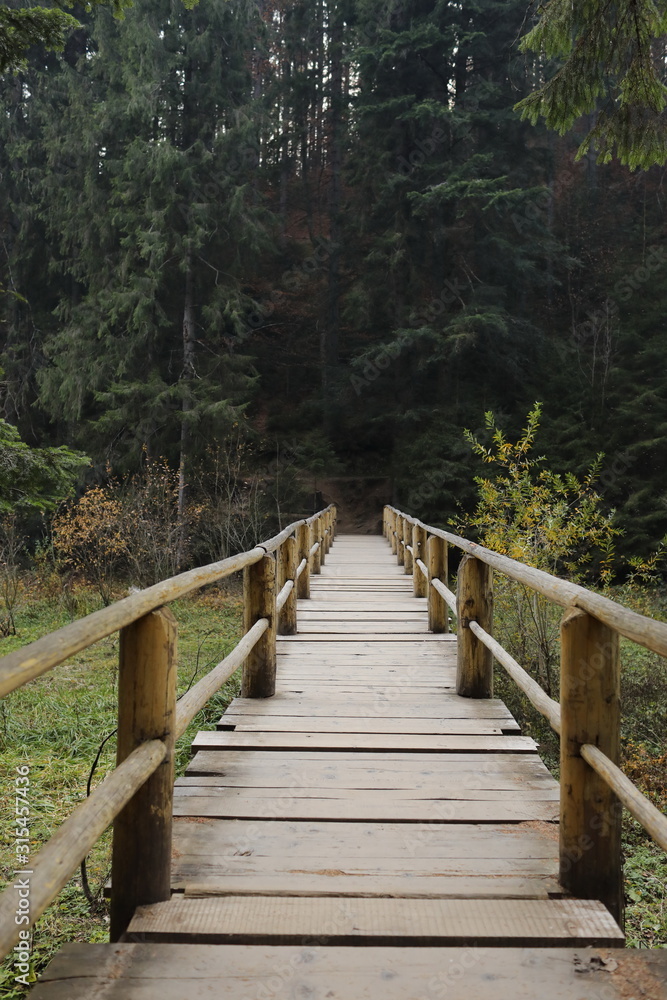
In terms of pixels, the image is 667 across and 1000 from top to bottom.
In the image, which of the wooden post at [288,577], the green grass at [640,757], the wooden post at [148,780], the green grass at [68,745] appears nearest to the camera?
the wooden post at [148,780]

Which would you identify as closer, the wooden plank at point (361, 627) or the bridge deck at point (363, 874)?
the bridge deck at point (363, 874)

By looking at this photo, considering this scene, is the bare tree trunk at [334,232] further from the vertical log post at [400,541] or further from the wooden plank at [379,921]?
the wooden plank at [379,921]

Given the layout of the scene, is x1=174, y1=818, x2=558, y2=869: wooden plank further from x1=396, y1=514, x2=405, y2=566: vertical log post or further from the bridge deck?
x1=396, y1=514, x2=405, y2=566: vertical log post

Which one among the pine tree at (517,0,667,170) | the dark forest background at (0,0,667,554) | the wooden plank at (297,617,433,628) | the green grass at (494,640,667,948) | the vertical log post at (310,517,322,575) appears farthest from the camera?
the dark forest background at (0,0,667,554)

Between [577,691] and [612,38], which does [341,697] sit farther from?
[612,38]

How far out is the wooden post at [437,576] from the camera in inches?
250

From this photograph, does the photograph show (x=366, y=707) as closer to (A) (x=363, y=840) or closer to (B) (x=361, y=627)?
(A) (x=363, y=840)

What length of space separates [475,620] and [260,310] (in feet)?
55.1

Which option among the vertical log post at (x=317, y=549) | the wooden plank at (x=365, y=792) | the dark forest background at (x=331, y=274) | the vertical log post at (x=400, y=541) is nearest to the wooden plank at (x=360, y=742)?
the wooden plank at (x=365, y=792)

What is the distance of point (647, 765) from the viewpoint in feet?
19.9

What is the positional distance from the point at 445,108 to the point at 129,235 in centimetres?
959

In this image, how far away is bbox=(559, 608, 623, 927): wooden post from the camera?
221cm

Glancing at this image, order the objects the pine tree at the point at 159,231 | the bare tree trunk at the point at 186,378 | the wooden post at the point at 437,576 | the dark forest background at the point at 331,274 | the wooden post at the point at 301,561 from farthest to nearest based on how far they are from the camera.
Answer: the dark forest background at the point at 331,274 < the pine tree at the point at 159,231 < the bare tree trunk at the point at 186,378 < the wooden post at the point at 301,561 < the wooden post at the point at 437,576

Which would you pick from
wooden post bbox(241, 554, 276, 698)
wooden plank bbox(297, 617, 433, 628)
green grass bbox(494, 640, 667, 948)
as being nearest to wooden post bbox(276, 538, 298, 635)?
wooden plank bbox(297, 617, 433, 628)
